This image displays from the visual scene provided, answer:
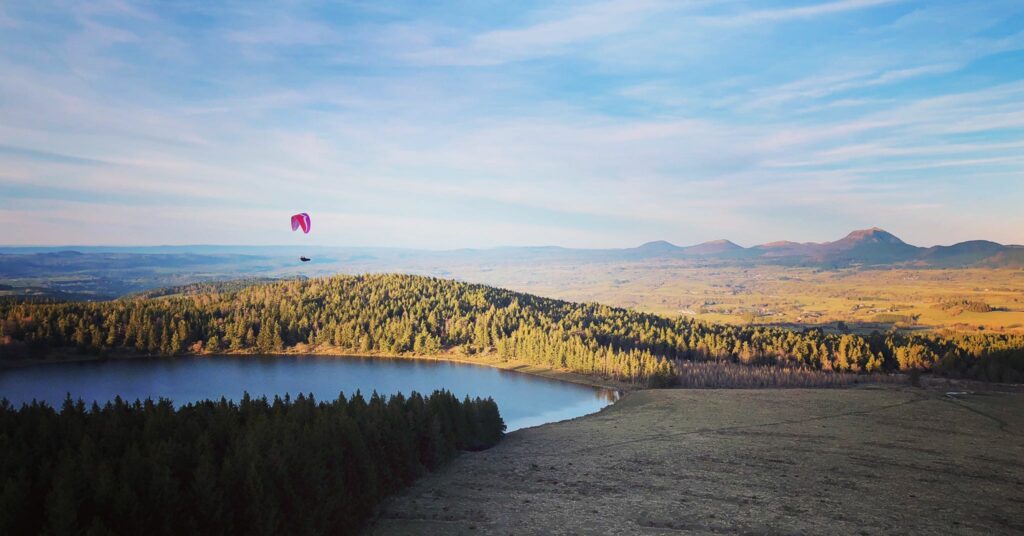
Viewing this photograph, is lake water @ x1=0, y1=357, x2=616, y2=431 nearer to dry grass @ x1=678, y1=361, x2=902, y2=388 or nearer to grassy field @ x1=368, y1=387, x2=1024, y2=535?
dry grass @ x1=678, y1=361, x2=902, y2=388

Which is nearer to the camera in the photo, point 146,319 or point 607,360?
point 607,360

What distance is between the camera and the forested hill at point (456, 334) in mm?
110625

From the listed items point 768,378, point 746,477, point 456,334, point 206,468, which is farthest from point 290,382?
point 206,468

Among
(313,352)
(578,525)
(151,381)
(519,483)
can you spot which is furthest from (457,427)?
(313,352)

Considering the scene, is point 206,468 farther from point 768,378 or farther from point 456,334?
point 456,334

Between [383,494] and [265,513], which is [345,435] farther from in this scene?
[265,513]

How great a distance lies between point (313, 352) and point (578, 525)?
439 ft

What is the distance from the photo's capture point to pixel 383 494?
114 feet

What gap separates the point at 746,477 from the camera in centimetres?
3728

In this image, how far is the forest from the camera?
21.2 meters

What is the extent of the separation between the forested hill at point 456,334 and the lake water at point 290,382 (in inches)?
387

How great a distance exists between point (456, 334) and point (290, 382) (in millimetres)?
55386

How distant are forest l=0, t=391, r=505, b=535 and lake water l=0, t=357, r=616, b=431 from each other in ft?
129

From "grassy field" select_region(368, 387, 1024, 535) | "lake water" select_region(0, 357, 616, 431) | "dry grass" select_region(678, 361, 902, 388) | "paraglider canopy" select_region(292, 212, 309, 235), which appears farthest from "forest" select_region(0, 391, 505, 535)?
"dry grass" select_region(678, 361, 902, 388)
